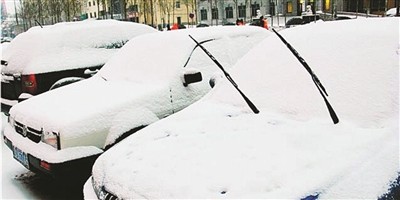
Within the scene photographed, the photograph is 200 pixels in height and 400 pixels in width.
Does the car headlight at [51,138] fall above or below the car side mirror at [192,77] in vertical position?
below

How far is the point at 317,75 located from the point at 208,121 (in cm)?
83

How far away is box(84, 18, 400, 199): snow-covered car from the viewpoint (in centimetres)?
205

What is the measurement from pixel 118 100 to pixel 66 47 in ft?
10.3

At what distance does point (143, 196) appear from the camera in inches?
85.3

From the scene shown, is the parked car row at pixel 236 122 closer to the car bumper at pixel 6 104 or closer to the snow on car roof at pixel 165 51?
the snow on car roof at pixel 165 51

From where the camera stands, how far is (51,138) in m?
3.83

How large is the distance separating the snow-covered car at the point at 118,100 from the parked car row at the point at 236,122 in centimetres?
1

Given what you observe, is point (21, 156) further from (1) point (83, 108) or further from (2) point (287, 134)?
(2) point (287, 134)

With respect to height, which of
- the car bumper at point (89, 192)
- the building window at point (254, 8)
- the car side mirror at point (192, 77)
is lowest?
the car bumper at point (89, 192)

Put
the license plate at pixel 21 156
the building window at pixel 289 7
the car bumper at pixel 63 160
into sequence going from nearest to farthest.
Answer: the car bumper at pixel 63 160 → the license plate at pixel 21 156 → the building window at pixel 289 7

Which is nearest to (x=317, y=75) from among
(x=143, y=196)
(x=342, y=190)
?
(x=342, y=190)

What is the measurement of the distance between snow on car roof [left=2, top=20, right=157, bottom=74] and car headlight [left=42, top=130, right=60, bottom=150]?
2.82m

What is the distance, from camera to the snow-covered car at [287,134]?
6.73 feet

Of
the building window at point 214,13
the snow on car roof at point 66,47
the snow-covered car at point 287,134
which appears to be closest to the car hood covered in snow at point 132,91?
the snow-covered car at point 287,134
